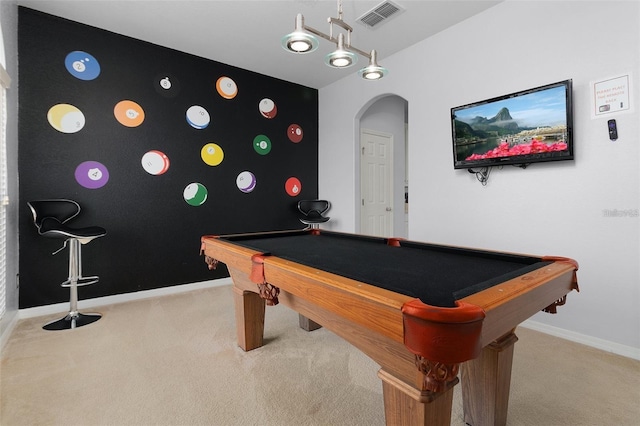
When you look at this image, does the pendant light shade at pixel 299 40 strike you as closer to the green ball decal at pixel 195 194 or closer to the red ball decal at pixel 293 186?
the green ball decal at pixel 195 194

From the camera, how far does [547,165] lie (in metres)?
2.62

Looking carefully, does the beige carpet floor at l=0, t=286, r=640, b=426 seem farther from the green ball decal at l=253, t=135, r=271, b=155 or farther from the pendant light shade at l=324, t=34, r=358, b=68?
the green ball decal at l=253, t=135, r=271, b=155

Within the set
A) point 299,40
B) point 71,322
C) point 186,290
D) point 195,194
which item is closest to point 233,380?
point 71,322

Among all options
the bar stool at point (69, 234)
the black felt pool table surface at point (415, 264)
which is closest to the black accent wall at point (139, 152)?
the bar stool at point (69, 234)

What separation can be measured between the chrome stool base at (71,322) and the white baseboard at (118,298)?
12.3 inches

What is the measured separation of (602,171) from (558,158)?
0.95 feet

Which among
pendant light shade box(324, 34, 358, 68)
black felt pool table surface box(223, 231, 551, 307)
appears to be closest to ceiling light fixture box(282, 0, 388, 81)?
pendant light shade box(324, 34, 358, 68)

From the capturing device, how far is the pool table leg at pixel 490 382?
1.40 m

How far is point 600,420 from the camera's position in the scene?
1.58 metres

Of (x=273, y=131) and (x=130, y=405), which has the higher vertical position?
(x=273, y=131)

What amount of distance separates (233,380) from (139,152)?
284 centimetres

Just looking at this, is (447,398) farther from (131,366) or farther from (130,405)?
(131,366)

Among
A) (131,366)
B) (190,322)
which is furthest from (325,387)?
(190,322)

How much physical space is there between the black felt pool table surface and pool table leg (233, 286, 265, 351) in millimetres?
424
